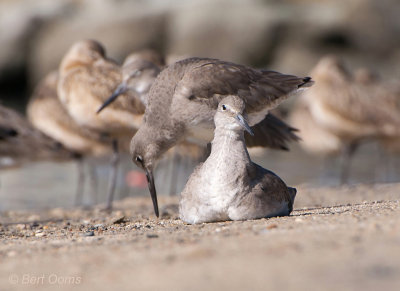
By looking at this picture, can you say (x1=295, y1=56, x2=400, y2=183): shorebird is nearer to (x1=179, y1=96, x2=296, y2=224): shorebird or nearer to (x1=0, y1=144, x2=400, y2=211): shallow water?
(x1=0, y1=144, x2=400, y2=211): shallow water

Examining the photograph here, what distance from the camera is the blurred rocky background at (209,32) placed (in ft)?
81.6

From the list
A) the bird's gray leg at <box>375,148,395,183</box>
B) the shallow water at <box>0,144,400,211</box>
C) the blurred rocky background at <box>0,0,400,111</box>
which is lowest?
the shallow water at <box>0,144,400,211</box>

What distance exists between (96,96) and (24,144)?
1.19 m

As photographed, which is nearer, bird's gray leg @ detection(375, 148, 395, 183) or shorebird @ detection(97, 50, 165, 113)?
shorebird @ detection(97, 50, 165, 113)

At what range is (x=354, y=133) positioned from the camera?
12.4 m

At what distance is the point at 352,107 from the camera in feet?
40.0

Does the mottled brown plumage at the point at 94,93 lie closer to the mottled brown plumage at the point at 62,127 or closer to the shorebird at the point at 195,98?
the mottled brown plumage at the point at 62,127

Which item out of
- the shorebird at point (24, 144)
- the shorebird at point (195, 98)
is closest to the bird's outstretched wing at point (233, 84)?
the shorebird at point (195, 98)

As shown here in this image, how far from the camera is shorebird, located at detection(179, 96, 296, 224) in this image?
5293 mm

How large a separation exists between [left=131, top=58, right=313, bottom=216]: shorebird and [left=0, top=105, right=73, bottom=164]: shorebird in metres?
2.58

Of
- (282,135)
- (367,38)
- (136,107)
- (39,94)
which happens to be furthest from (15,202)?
(367,38)

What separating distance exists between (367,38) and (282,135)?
18.2 meters

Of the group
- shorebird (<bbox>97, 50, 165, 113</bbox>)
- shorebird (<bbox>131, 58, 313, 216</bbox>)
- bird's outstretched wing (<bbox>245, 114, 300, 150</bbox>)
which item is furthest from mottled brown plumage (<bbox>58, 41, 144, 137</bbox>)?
shorebird (<bbox>131, 58, 313, 216</bbox>)

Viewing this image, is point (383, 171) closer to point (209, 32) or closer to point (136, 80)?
point (136, 80)
